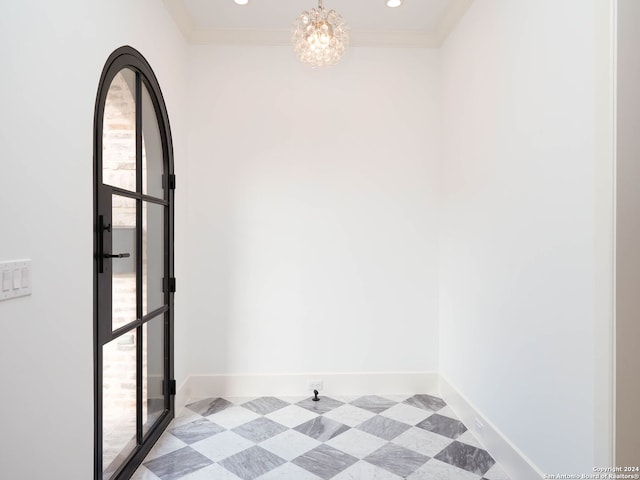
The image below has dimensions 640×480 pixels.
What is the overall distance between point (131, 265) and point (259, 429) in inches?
51.4

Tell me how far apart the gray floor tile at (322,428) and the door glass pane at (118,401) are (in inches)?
38.9

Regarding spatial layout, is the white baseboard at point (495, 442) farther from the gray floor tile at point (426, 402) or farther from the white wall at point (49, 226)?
the white wall at point (49, 226)

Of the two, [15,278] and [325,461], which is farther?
[325,461]

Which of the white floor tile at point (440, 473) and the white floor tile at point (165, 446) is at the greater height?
the white floor tile at point (165, 446)

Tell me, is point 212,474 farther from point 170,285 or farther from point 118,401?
point 170,285

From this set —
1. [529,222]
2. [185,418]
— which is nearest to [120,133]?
[185,418]

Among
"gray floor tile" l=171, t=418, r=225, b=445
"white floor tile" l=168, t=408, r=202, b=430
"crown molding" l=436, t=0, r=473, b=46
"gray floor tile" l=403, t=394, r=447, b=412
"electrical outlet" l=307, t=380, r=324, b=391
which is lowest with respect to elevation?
"gray floor tile" l=403, t=394, r=447, b=412

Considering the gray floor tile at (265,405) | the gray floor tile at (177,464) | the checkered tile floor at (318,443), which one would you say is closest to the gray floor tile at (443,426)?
the checkered tile floor at (318,443)

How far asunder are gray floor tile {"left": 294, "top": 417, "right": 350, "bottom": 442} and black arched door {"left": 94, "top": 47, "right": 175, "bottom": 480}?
897 mm

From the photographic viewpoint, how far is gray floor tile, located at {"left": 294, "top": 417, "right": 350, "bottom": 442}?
2.47m

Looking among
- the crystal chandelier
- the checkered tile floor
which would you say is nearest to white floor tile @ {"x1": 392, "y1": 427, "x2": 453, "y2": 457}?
the checkered tile floor

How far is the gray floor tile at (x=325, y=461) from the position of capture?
2.09m

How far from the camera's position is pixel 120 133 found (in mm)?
1973

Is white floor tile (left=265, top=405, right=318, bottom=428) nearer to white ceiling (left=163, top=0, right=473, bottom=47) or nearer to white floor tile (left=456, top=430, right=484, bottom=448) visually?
white floor tile (left=456, top=430, right=484, bottom=448)
